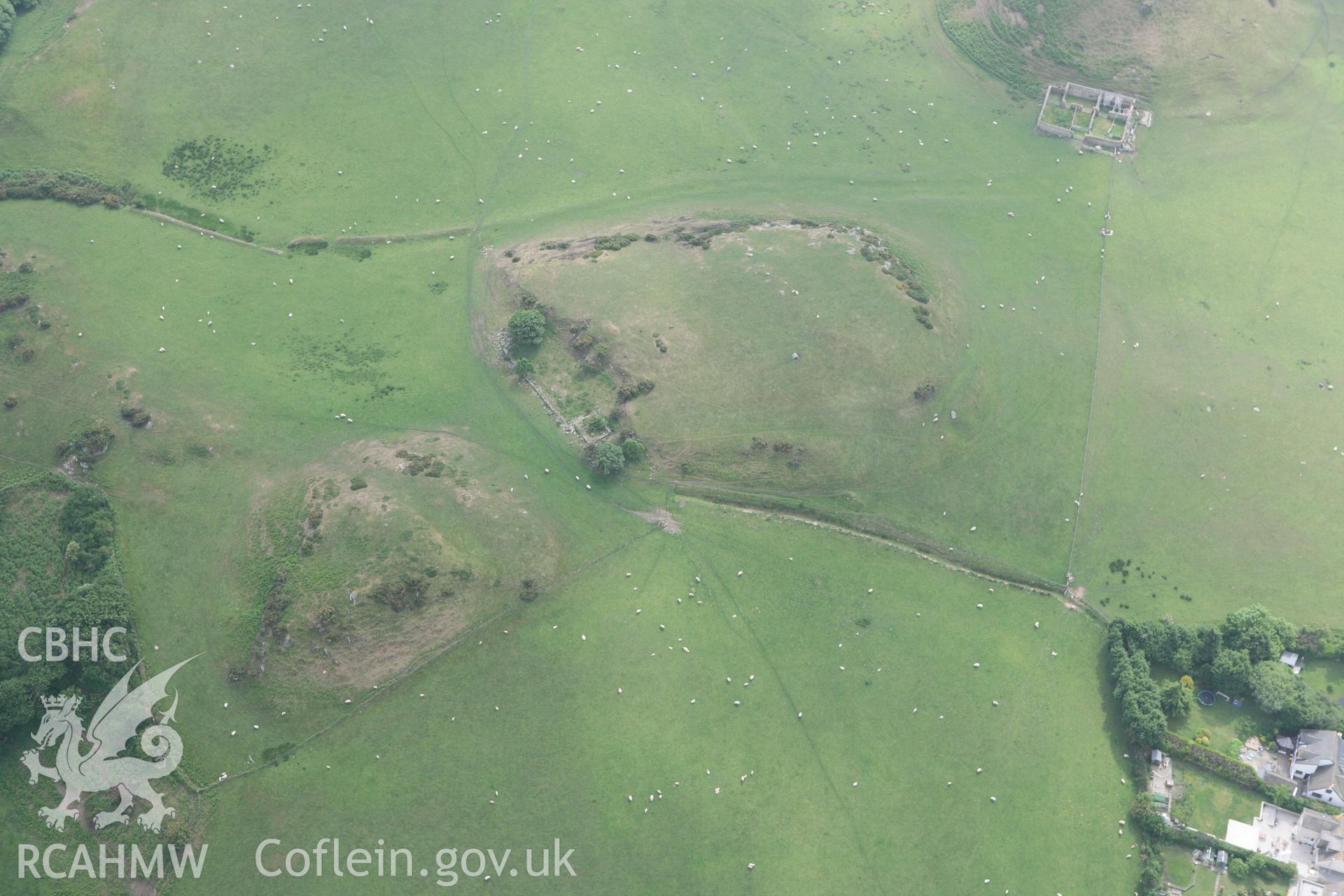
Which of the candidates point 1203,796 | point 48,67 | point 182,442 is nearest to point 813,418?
point 1203,796

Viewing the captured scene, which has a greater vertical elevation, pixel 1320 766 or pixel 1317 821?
pixel 1320 766

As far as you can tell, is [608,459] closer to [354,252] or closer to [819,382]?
[819,382]

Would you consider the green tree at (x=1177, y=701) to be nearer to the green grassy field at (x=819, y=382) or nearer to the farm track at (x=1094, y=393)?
the farm track at (x=1094, y=393)

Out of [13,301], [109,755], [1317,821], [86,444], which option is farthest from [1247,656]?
[13,301]

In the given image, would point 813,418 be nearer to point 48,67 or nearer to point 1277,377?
point 1277,377

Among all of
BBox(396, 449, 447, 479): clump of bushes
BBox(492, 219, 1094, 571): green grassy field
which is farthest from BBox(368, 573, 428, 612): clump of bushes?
BBox(492, 219, 1094, 571): green grassy field

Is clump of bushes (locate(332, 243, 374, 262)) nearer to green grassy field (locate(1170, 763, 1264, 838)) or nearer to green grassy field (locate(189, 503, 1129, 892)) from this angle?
green grassy field (locate(189, 503, 1129, 892))
